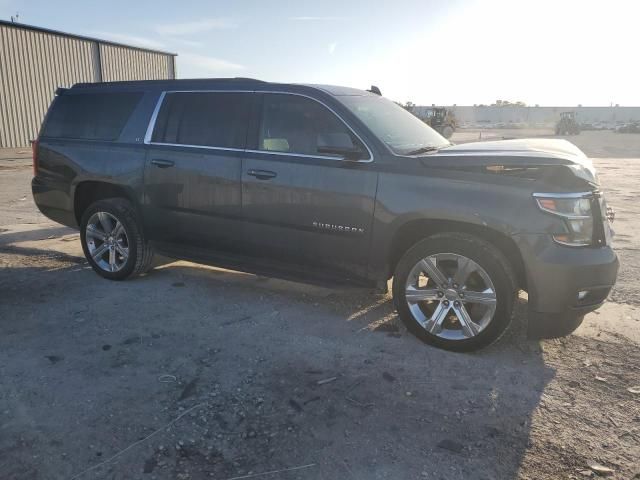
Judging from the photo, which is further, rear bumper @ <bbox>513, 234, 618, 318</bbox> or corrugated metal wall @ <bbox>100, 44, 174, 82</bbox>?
corrugated metal wall @ <bbox>100, 44, 174, 82</bbox>

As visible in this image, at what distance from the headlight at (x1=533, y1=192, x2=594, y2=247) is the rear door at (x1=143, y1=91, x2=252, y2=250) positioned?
2.50 m

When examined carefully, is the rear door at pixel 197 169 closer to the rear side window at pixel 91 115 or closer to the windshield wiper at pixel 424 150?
the rear side window at pixel 91 115

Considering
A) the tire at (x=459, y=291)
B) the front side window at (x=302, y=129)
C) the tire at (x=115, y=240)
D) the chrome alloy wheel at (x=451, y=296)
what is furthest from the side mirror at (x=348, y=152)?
the tire at (x=115, y=240)

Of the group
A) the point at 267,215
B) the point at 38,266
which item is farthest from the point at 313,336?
the point at 38,266

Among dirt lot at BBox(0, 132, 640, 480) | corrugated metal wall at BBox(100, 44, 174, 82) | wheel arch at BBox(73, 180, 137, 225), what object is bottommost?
dirt lot at BBox(0, 132, 640, 480)

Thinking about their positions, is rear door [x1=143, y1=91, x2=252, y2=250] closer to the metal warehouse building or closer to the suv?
the suv

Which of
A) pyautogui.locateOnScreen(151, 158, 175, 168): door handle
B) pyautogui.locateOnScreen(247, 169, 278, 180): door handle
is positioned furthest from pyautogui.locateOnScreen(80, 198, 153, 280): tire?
pyautogui.locateOnScreen(247, 169, 278, 180): door handle

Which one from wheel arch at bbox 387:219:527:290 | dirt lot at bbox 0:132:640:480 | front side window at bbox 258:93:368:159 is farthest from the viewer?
front side window at bbox 258:93:368:159

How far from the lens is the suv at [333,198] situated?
3.54 metres

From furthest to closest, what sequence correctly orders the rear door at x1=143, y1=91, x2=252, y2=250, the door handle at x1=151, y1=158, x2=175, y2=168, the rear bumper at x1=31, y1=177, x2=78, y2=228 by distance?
the rear bumper at x1=31, y1=177, x2=78, y2=228 < the door handle at x1=151, y1=158, x2=175, y2=168 < the rear door at x1=143, y1=91, x2=252, y2=250

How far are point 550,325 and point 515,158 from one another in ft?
3.88

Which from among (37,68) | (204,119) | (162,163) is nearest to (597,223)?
(204,119)

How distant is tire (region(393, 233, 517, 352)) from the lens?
365 centimetres

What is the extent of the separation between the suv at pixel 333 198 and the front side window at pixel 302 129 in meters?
0.01
